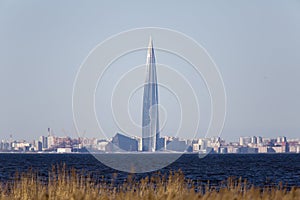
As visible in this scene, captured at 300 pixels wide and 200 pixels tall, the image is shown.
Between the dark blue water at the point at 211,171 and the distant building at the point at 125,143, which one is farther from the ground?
the distant building at the point at 125,143

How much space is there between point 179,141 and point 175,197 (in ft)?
570

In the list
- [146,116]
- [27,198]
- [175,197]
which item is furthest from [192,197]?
[146,116]

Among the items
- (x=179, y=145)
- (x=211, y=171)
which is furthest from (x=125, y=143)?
(x=211, y=171)

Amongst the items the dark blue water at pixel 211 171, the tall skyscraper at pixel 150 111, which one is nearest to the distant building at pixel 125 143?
the tall skyscraper at pixel 150 111

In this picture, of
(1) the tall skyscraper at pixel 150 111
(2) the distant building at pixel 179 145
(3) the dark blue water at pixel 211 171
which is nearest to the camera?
(3) the dark blue water at pixel 211 171

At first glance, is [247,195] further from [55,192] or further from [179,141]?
[179,141]

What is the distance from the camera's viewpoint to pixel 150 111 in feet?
533

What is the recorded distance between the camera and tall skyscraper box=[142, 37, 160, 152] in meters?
135

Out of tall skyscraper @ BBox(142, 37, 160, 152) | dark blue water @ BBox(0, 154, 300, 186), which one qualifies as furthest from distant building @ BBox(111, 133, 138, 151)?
dark blue water @ BBox(0, 154, 300, 186)

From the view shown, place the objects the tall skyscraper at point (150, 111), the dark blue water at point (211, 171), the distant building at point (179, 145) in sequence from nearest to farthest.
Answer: the dark blue water at point (211, 171)
the tall skyscraper at point (150, 111)
the distant building at point (179, 145)

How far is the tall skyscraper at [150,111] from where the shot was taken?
442ft

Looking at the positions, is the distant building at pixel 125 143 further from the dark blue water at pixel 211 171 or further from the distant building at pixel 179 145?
the dark blue water at pixel 211 171

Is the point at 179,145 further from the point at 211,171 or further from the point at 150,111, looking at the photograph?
the point at 211,171

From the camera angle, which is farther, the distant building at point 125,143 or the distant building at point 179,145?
the distant building at point 179,145
